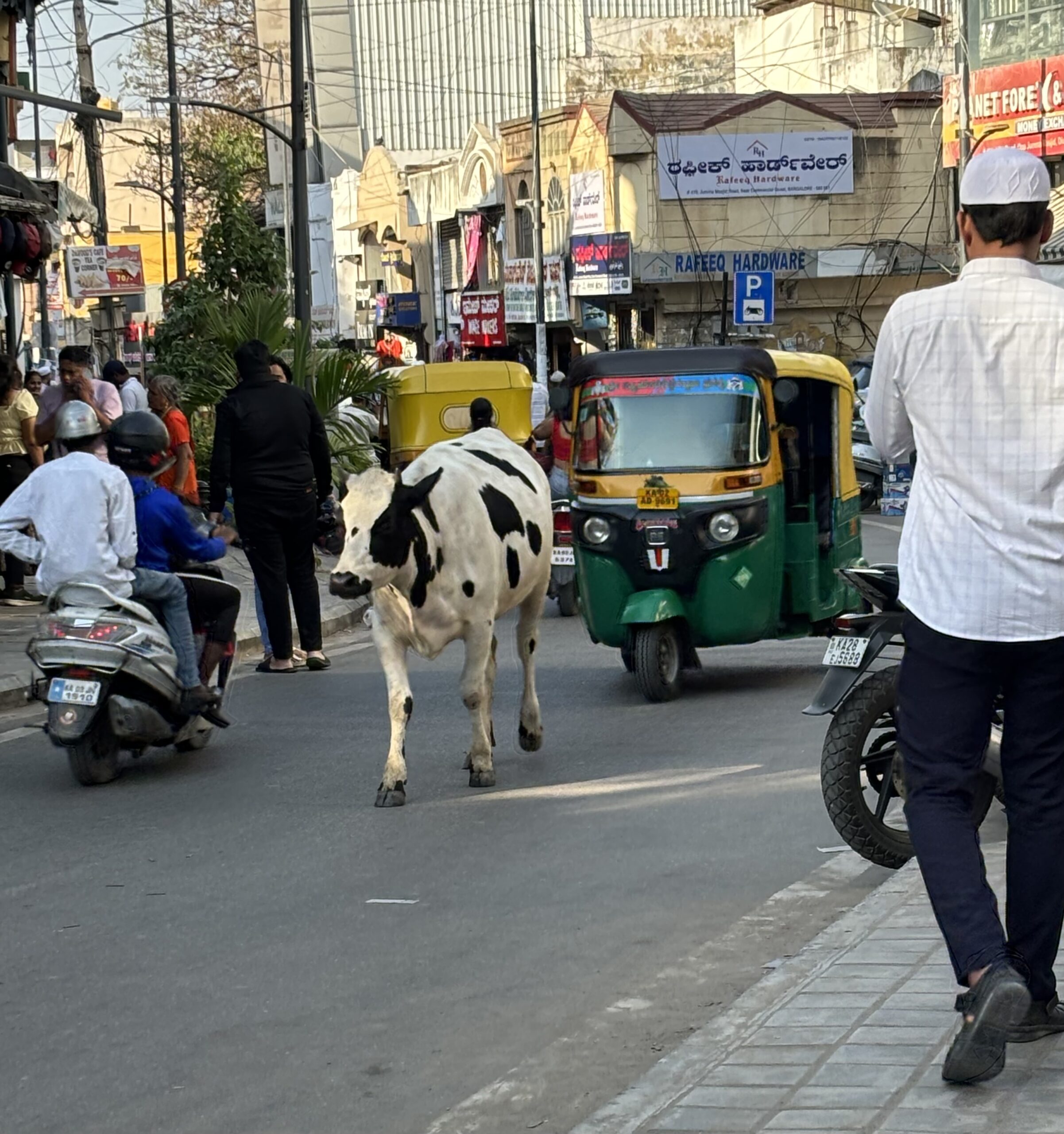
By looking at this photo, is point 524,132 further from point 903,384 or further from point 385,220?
point 903,384

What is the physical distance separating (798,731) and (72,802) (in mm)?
3731

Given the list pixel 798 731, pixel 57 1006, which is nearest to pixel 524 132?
pixel 798 731

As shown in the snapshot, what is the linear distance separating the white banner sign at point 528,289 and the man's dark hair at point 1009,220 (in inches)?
1626

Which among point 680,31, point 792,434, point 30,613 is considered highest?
point 680,31

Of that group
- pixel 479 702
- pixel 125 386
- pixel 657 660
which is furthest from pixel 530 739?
pixel 125 386

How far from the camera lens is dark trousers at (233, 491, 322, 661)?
12.9 metres

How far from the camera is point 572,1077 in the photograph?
16.8ft

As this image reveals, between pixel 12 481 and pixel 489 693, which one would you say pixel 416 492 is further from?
pixel 12 481

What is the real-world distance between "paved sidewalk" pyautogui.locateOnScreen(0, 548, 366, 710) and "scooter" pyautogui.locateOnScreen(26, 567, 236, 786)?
2543mm

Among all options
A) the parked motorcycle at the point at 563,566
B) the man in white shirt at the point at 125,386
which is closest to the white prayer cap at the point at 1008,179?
the parked motorcycle at the point at 563,566

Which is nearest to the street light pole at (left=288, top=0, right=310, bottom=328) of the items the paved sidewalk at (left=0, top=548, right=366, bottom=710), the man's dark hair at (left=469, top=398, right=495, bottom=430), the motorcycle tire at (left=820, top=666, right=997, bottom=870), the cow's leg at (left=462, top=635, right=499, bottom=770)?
the paved sidewalk at (left=0, top=548, right=366, bottom=710)

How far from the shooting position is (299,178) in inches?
969

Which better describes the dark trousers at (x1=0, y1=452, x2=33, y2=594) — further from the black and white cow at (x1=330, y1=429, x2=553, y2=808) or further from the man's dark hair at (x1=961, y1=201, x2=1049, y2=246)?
the man's dark hair at (x1=961, y1=201, x2=1049, y2=246)

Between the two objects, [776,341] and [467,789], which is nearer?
[467,789]
